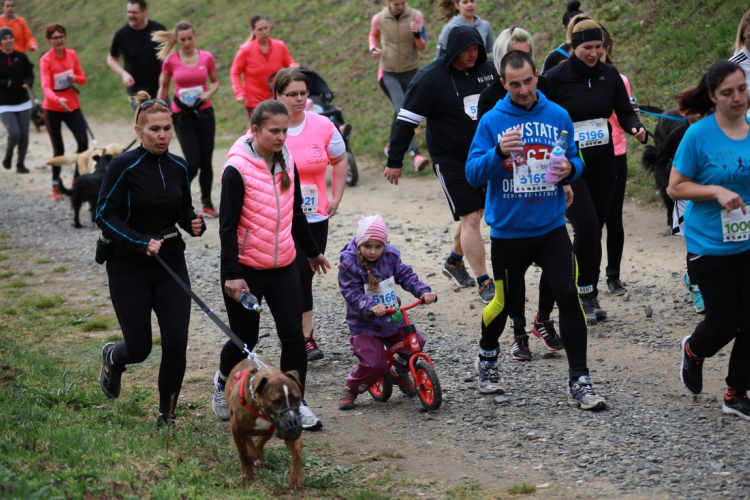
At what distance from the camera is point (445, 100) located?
7.67 m

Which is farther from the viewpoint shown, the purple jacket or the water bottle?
the purple jacket

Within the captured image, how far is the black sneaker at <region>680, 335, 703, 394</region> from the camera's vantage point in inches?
230

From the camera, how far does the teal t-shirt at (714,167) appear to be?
5.32 m

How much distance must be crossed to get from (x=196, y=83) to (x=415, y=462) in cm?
824

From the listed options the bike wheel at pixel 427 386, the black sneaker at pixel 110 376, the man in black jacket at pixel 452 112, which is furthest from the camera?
the man in black jacket at pixel 452 112

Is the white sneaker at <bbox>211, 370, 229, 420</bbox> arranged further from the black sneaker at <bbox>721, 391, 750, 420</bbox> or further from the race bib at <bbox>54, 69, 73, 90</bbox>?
the race bib at <bbox>54, 69, 73, 90</bbox>

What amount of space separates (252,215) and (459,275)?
4055mm

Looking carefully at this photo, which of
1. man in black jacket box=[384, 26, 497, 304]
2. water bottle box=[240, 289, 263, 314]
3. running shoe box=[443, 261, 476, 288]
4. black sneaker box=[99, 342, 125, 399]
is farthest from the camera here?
running shoe box=[443, 261, 476, 288]

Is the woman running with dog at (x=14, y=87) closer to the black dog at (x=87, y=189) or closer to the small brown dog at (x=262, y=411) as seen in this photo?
the black dog at (x=87, y=189)

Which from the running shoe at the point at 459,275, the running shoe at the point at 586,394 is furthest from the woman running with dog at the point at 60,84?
the running shoe at the point at 586,394

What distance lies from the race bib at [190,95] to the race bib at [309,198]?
5.54 m

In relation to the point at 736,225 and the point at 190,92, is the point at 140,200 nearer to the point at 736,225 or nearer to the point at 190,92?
the point at 736,225

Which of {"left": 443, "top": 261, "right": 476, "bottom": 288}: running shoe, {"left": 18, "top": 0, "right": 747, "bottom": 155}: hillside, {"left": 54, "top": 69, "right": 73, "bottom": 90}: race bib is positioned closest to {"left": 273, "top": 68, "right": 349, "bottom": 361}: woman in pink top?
{"left": 443, "top": 261, "right": 476, "bottom": 288}: running shoe

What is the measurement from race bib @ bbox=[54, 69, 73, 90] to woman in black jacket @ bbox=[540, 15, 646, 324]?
909 cm
